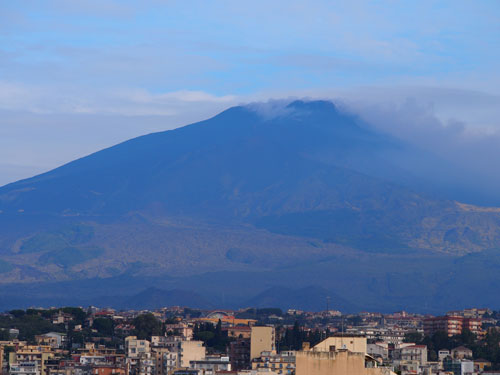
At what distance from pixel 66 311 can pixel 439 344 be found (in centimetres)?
3956

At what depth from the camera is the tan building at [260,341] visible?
98.1 meters

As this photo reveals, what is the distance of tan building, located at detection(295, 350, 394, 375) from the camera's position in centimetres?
2767

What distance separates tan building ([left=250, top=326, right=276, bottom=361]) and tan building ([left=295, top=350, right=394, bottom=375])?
69240 mm

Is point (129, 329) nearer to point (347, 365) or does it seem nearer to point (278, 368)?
point (278, 368)

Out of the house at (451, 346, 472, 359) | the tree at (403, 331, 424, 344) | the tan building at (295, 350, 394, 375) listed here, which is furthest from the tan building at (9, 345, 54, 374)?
the tan building at (295, 350, 394, 375)

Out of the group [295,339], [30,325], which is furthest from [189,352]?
[30,325]

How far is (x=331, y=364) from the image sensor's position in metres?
27.9

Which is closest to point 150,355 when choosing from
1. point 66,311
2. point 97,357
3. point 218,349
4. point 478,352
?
point 97,357

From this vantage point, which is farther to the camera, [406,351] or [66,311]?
[66,311]

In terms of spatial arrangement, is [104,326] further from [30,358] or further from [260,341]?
[260,341]

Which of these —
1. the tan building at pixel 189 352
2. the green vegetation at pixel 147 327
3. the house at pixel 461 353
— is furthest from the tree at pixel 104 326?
the house at pixel 461 353

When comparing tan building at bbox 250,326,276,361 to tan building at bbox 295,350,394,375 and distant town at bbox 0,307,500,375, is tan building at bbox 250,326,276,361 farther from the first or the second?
tan building at bbox 295,350,394,375

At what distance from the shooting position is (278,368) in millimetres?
80812

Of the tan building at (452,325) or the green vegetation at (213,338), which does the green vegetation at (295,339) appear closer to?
the green vegetation at (213,338)
